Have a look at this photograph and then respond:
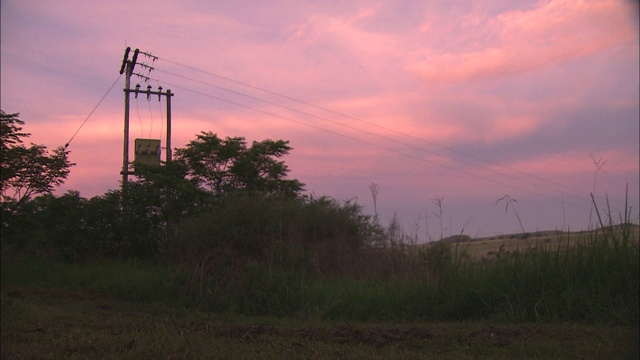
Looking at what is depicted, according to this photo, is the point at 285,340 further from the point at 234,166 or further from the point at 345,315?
the point at 234,166

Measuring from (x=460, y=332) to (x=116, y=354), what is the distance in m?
4.46

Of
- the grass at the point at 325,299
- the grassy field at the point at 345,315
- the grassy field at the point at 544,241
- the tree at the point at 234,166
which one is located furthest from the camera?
the tree at the point at 234,166

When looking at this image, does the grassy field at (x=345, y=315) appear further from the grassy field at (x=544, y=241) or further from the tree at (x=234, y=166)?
the tree at (x=234, y=166)

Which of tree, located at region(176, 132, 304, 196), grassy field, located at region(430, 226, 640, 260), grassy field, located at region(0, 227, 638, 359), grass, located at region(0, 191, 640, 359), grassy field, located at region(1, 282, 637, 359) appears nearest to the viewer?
grassy field, located at region(1, 282, 637, 359)

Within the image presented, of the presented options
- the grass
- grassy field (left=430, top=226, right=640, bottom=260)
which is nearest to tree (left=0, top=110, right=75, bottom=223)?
the grass

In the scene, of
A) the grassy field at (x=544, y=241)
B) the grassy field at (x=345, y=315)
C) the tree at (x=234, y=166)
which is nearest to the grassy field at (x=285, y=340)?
the grassy field at (x=345, y=315)

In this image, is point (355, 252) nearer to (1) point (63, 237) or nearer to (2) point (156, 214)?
(2) point (156, 214)

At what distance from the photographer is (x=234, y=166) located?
64.4 feet

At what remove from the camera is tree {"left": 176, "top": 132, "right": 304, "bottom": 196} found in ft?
63.2

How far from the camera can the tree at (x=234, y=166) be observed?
63.2 ft

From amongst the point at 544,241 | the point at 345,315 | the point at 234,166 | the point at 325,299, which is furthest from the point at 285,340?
the point at 234,166

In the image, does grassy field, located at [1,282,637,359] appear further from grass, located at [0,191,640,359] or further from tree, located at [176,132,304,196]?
tree, located at [176,132,304,196]

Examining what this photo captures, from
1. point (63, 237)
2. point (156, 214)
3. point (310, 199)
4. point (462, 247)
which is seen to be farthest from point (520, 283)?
point (63, 237)

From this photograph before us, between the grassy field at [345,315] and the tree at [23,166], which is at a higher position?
the tree at [23,166]
